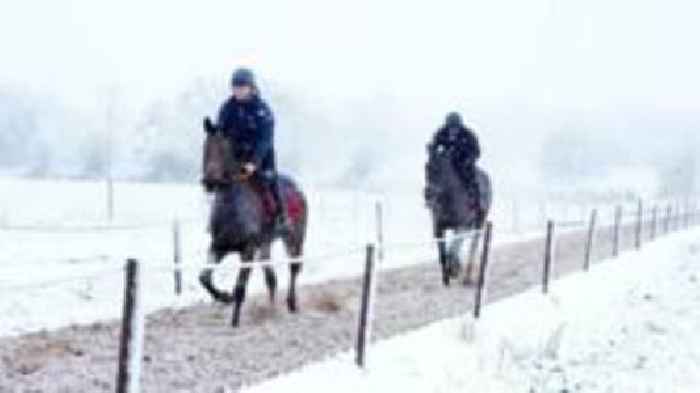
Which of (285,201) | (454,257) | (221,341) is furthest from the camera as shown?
(454,257)

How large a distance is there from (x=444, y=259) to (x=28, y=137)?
11810 cm

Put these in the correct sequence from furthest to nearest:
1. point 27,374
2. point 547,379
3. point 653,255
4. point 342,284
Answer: point 653,255 → point 342,284 → point 547,379 → point 27,374

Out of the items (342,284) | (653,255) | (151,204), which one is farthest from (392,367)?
(151,204)

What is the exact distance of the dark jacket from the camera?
Result: 19.9 m

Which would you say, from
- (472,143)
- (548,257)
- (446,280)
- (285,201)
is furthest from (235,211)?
(472,143)

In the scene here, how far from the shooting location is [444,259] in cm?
1997

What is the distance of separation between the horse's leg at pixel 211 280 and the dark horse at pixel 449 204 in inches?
195

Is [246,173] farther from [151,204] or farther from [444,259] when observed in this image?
[151,204]

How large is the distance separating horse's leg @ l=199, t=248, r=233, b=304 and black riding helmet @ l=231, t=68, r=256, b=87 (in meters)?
1.80

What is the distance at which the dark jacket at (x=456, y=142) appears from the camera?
19859mm

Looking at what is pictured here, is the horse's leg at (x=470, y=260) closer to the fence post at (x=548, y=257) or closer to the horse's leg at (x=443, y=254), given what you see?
the horse's leg at (x=443, y=254)

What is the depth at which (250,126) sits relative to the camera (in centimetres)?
1461

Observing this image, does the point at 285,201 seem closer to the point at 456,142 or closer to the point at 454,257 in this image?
the point at 456,142

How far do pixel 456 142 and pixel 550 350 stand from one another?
19.3ft
